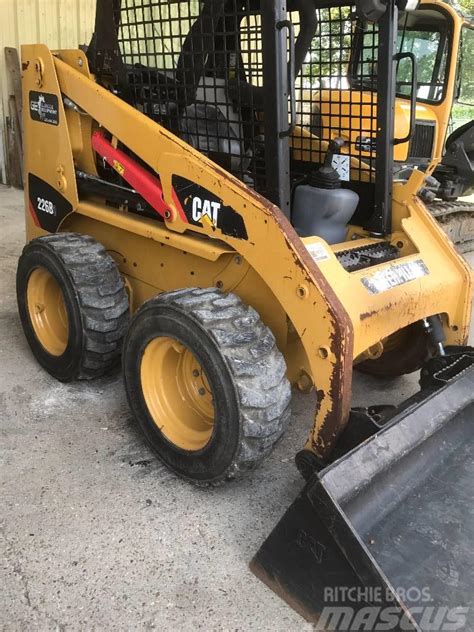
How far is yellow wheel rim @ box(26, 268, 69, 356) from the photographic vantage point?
3.38 meters

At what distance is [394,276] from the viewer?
8.56 ft

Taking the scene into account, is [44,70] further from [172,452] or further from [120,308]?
[172,452]

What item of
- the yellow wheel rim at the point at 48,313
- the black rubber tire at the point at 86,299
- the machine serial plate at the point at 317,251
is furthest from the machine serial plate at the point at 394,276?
the yellow wheel rim at the point at 48,313

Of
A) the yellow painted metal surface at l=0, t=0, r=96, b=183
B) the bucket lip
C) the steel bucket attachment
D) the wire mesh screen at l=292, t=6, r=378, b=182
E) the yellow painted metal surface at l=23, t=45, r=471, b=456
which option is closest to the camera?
the steel bucket attachment

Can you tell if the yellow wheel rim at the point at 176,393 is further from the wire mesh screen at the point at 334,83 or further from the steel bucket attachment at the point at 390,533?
the wire mesh screen at the point at 334,83

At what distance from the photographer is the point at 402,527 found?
6.77 ft

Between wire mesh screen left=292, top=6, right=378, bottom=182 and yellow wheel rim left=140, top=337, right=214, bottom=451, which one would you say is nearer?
yellow wheel rim left=140, top=337, right=214, bottom=451

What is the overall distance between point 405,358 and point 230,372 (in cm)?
134

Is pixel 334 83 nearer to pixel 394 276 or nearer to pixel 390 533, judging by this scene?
pixel 394 276

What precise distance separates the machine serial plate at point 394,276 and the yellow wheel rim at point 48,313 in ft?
5.53

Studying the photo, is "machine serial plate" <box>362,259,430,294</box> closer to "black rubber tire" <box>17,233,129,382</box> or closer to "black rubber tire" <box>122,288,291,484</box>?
"black rubber tire" <box>122,288,291,484</box>

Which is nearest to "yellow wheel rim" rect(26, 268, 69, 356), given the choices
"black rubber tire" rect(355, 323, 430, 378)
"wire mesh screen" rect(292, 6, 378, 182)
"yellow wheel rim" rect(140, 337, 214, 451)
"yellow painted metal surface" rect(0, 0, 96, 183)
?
"yellow wheel rim" rect(140, 337, 214, 451)

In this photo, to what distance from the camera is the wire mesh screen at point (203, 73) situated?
262 centimetres

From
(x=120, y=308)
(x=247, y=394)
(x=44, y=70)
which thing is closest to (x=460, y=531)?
(x=247, y=394)
